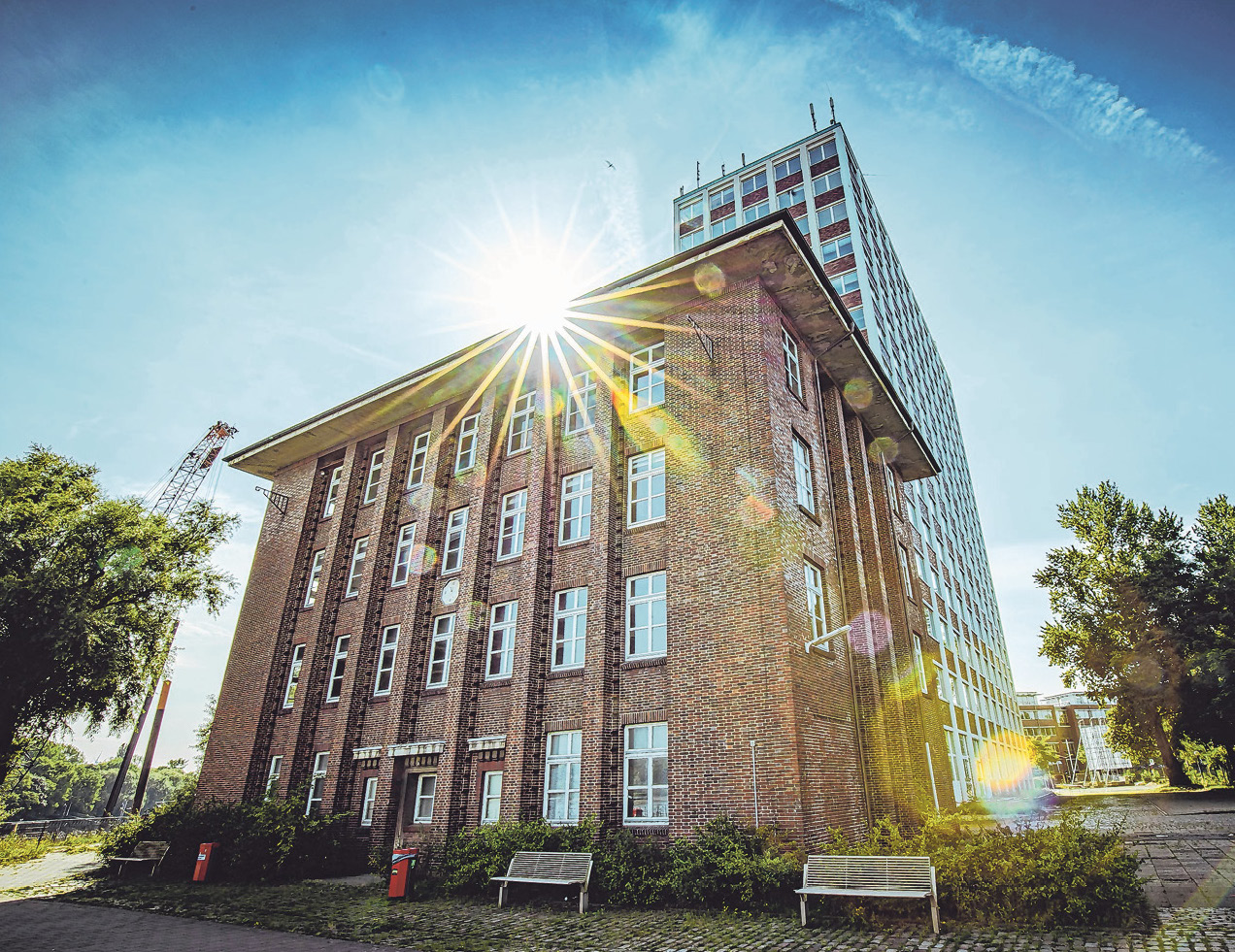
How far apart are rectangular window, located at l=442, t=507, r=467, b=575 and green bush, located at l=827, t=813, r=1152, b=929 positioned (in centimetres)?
1388

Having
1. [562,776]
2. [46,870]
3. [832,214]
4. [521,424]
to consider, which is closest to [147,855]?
[46,870]

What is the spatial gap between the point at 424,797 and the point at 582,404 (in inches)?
438

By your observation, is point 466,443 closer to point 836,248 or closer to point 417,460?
point 417,460

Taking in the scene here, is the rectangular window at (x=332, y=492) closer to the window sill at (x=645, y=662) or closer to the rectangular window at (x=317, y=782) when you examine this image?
the rectangular window at (x=317, y=782)

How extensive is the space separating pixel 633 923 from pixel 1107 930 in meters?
5.99

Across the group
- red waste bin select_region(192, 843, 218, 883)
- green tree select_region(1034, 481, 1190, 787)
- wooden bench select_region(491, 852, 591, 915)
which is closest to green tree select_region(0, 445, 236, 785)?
red waste bin select_region(192, 843, 218, 883)

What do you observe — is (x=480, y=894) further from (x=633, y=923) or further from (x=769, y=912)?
(x=769, y=912)

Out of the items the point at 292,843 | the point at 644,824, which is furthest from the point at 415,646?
the point at 644,824

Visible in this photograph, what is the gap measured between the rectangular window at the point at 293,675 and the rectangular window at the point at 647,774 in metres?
12.7

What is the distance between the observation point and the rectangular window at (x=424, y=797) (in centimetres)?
1733

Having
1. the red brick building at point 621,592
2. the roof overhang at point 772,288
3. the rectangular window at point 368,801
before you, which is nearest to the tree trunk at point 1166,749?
the red brick building at point 621,592

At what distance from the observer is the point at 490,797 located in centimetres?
1627

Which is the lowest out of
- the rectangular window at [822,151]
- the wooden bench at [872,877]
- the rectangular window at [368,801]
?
the wooden bench at [872,877]

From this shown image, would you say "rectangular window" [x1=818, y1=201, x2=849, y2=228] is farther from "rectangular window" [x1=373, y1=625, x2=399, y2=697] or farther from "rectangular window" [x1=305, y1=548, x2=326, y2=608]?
"rectangular window" [x1=373, y1=625, x2=399, y2=697]
